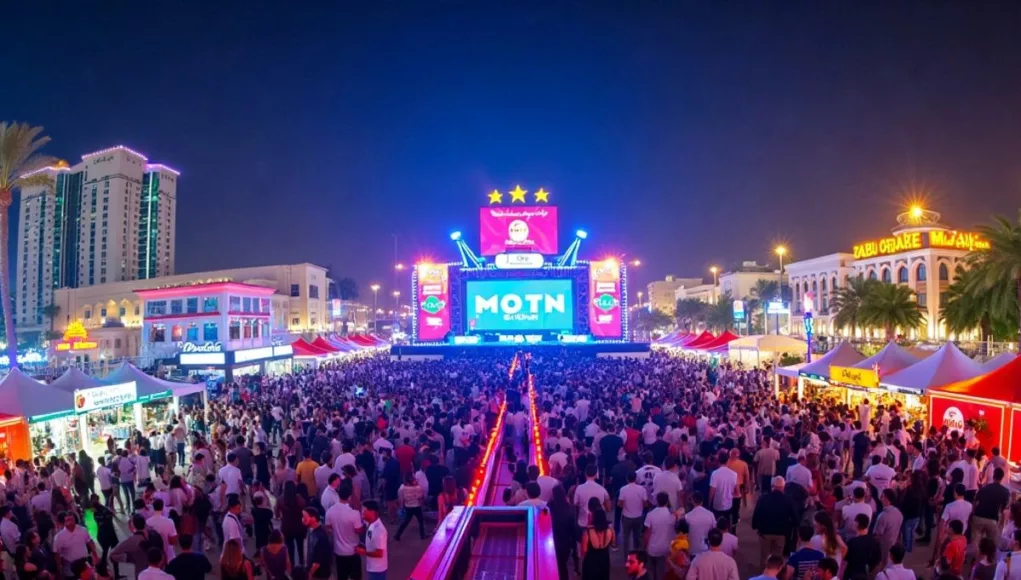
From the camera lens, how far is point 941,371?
16438 mm

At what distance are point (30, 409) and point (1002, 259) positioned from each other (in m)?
32.1

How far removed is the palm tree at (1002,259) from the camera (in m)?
26.8

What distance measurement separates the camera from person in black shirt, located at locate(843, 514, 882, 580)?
6.80 metres

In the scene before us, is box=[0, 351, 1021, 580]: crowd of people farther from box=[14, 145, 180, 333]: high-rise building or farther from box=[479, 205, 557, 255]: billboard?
box=[14, 145, 180, 333]: high-rise building

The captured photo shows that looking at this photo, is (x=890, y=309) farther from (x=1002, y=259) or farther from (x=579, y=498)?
(x=579, y=498)

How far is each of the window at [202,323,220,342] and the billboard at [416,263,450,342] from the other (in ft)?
53.6

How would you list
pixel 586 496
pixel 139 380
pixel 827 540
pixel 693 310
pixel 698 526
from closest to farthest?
pixel 827 540
pixel 698 526
pixel 586 496
pixel 139 380
pixel 693 310

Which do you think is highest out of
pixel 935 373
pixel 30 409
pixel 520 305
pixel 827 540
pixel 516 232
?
pixel 516 232

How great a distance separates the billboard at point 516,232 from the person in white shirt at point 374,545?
4913 cm

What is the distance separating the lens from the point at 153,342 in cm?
4181

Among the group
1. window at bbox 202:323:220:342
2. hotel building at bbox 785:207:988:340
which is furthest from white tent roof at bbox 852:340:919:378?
window at bbox 202:323:220:342

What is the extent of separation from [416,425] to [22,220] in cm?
14516

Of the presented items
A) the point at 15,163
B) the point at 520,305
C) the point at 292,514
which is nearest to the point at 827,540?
the point at 292,514

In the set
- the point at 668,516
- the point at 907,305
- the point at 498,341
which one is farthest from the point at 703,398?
the point at 498,341
